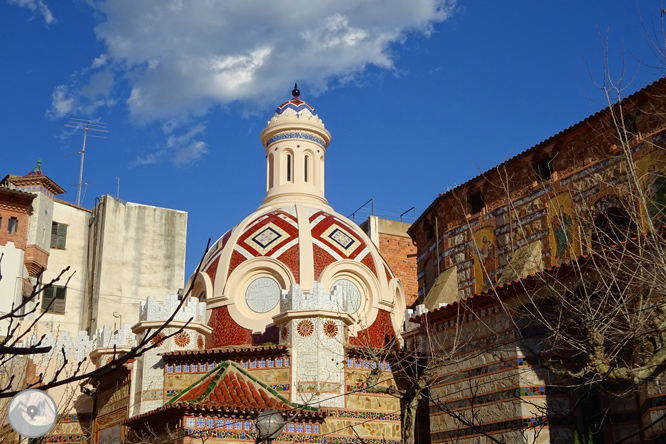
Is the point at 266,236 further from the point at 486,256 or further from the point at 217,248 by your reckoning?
the point at 486,256

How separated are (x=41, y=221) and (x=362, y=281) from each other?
1374 centimetres

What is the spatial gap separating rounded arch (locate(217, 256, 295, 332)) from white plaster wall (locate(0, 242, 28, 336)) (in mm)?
10286

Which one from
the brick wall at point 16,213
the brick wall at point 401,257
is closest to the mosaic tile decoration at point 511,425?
the brick wall at point 401,257

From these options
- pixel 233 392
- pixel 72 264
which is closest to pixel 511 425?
pixel 233 392

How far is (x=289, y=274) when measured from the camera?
2158cm

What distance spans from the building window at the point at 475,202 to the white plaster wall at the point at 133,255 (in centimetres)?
1354

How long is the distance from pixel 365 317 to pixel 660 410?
10383 mm

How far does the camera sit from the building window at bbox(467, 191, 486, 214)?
21.8m

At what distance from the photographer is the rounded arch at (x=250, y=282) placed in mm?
21188

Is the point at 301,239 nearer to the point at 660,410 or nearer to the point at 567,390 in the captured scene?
the point at 567,390

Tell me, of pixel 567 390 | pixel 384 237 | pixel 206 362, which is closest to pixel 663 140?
pixel 567 390

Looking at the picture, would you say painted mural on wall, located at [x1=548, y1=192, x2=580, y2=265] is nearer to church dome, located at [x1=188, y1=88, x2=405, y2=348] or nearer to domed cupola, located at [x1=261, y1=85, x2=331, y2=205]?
church dome, located at [x1=188, y1=88, x2=405, y2=348]

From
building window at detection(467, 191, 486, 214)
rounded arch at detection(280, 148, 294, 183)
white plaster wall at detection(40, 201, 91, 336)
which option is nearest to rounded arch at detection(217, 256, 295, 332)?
rounded arch at detection(280, 148, 294, 183)

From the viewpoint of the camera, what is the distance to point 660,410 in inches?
483
